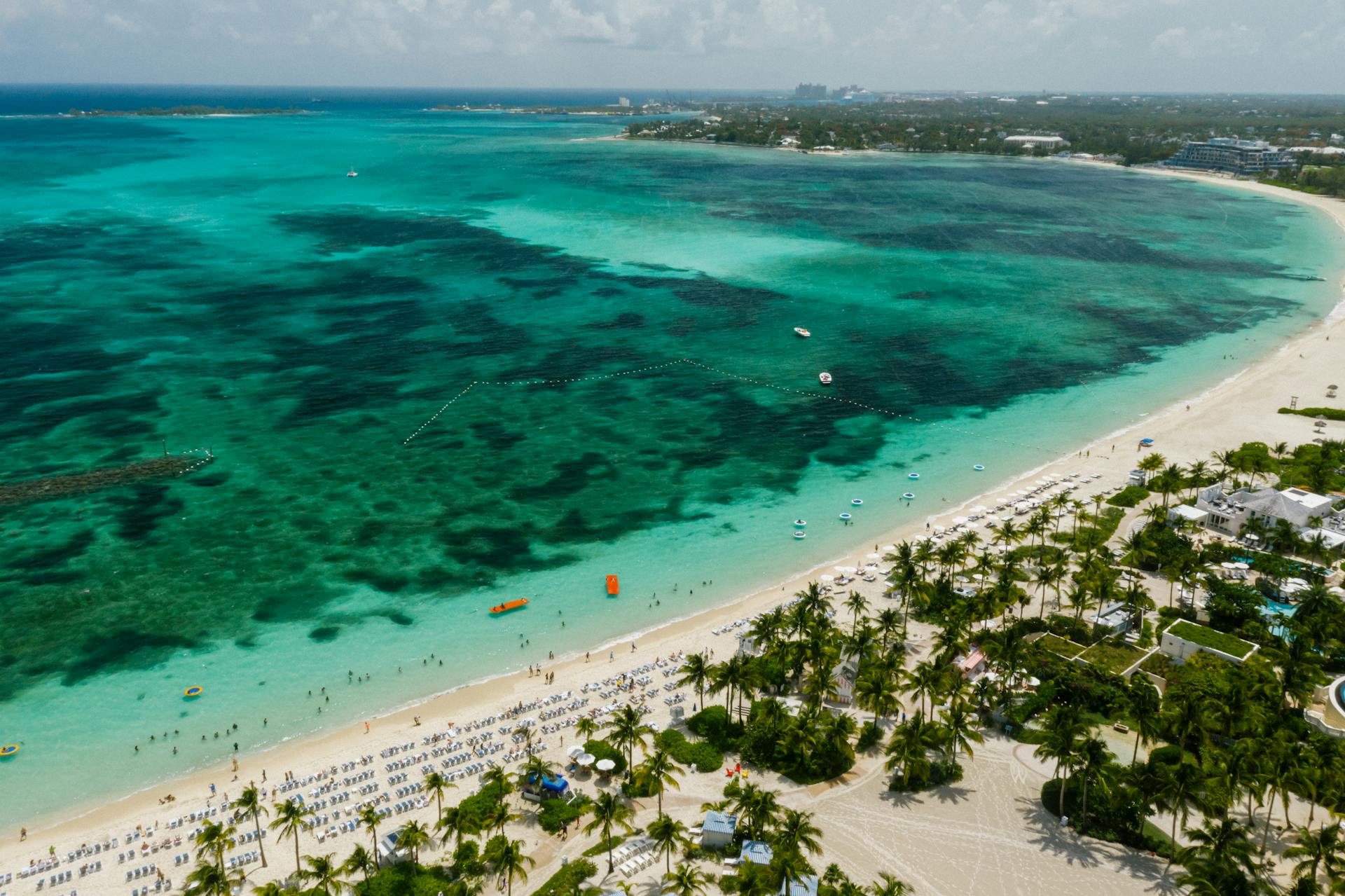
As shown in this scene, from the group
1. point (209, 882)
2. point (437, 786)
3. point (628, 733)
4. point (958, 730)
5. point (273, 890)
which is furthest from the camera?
point (958, 730)

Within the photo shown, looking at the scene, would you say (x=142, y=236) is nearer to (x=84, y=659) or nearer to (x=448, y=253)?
(x=448, y=253)

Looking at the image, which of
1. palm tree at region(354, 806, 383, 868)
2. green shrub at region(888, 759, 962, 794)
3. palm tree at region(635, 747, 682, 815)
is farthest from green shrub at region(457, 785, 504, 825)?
green shrub at region(888, 759, 962, 794)

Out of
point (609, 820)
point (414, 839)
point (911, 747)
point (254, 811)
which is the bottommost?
point (254, 811)

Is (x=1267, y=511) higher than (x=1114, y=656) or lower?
higher

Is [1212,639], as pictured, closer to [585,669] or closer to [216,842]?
[585,669]

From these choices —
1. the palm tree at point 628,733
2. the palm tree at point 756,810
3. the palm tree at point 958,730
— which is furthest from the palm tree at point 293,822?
the palm tree at point 958,730

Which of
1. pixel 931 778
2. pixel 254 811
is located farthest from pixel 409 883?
pixel 931 778

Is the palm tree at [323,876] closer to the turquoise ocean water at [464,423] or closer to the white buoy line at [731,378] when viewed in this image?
the turquoise ocean water at [464,423]

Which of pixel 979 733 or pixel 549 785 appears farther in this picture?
pixel 979 733

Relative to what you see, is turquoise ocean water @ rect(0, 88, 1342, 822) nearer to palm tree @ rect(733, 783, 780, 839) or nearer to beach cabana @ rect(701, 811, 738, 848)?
beach cabana @ rect(701, 811, 738, 848)
